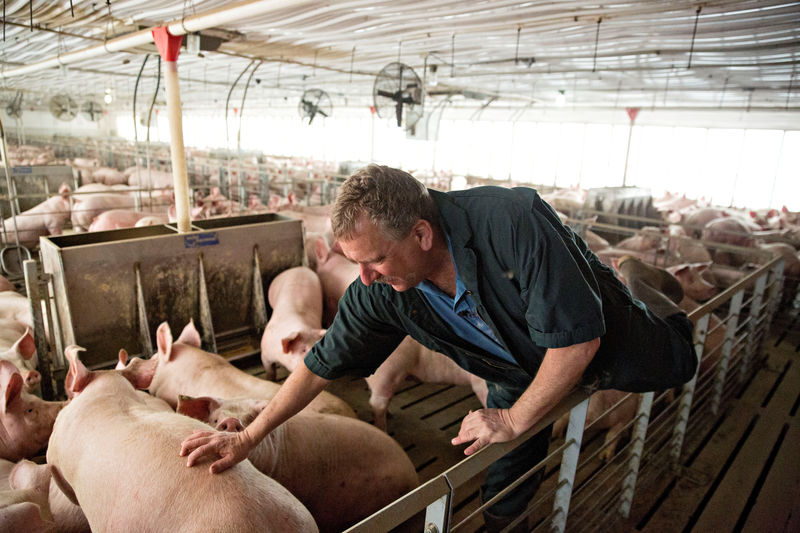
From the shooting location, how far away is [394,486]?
246 cm

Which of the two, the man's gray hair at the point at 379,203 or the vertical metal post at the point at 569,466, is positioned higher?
the man's gray hair at the point at 379,203

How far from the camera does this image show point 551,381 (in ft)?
4.76

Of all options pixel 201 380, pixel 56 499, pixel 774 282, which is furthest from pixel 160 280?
pixel 774 282

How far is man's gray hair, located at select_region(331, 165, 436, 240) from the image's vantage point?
1.41m

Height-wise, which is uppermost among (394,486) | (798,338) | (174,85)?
(174,85)

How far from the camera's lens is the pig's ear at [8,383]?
2646 millimetres

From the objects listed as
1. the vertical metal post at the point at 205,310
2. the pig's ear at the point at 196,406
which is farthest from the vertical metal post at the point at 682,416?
the vertical metal post at the point at 205,310

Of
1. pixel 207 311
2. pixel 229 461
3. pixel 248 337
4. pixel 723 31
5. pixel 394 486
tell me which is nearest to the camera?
pixel 229 461

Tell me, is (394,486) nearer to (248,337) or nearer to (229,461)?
(229,461)

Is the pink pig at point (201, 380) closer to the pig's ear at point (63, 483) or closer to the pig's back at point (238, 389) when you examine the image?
the pig's back at point (238, 389)

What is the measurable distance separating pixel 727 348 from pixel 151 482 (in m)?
3.68

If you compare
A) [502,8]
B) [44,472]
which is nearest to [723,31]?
[502,8]

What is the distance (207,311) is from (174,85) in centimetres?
200

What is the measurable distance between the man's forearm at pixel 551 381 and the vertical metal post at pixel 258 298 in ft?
11.5
